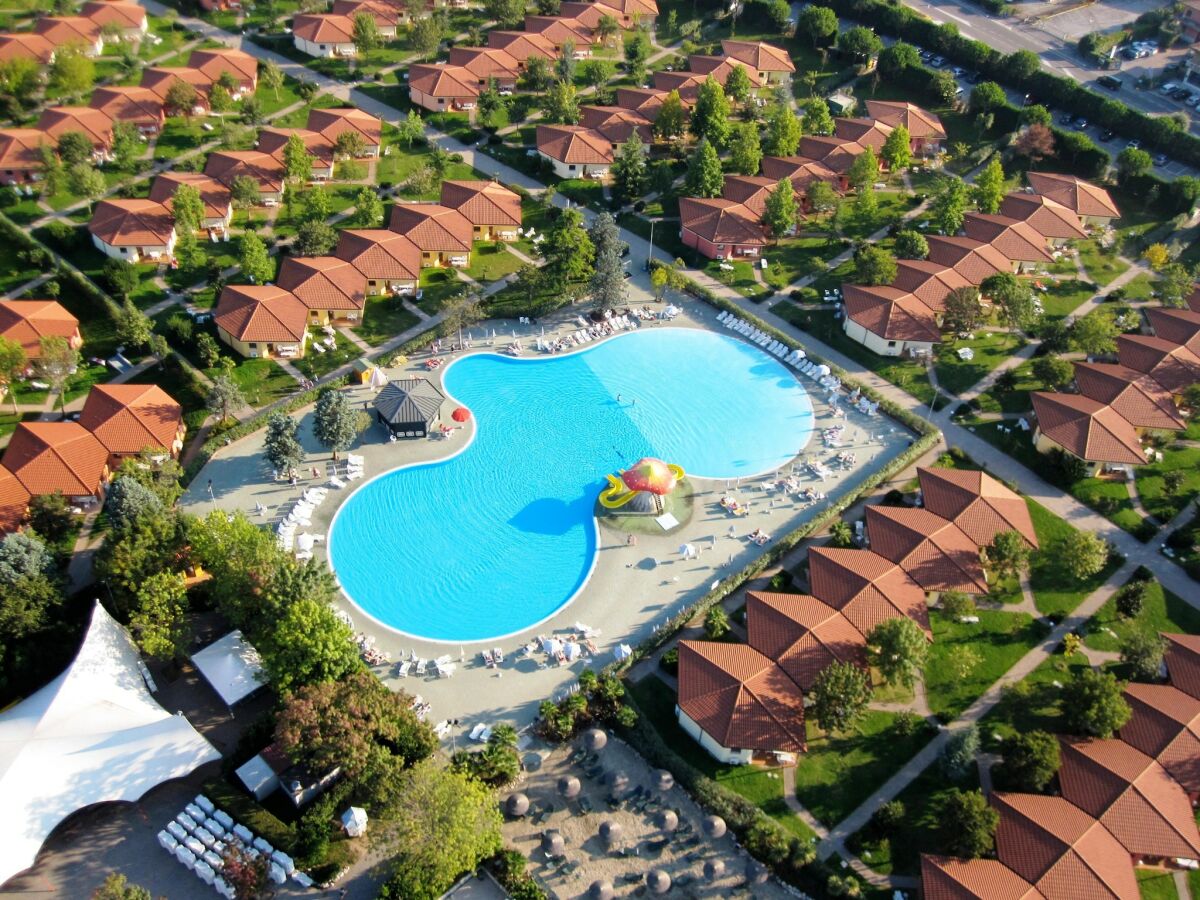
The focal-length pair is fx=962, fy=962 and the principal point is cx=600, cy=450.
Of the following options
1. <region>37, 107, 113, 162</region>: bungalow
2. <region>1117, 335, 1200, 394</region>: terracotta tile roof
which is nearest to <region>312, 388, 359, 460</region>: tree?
<region>37, 107, 113, 162</region>: bungalow

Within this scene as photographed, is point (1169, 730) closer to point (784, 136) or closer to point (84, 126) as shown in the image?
point (784, 136)

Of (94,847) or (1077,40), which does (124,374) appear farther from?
(1077,40)

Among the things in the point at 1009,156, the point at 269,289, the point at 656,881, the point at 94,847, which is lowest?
the point at 94,847

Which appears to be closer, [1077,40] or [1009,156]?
[1009,156]

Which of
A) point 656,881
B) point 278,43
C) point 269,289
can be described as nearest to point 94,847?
point 656,881

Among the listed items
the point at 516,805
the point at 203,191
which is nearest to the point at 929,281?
the point at 516,805

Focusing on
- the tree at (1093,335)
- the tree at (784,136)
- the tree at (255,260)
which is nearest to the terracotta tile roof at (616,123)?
the tree at (784,136)
